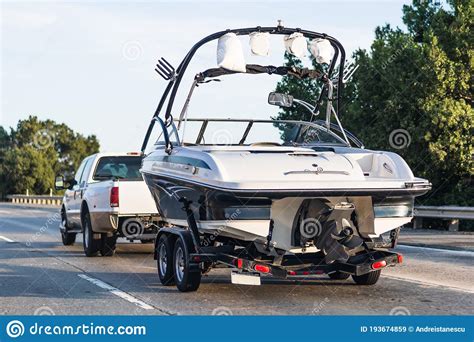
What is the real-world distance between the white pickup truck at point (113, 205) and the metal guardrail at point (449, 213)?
1005cm

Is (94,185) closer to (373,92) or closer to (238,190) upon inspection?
(238,190)

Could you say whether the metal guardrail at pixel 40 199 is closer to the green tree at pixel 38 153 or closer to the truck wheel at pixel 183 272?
the green tree at pixel 38 153

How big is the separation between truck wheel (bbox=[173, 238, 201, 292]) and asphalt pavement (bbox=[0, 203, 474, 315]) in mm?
115

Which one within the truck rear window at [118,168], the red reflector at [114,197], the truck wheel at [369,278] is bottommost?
the truck wheel at [369,278]

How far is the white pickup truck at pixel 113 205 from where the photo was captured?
15.2 meters

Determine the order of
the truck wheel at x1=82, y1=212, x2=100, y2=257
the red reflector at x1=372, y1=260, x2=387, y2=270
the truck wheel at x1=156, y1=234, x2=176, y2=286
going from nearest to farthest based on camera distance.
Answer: the red reflector at x1=372, y1=260, x2=387, y2=270 < the truck wheel at x1=156, y1=234, x2=176, y2=286 < the truck wheel at x1=82, y1=212, x2=100, y2=257

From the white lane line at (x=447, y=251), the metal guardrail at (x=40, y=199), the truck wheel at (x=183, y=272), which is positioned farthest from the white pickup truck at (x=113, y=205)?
the metal guardrail at (x=40, y=199)

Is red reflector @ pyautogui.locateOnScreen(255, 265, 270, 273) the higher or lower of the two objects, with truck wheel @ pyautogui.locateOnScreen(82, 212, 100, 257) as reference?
higher

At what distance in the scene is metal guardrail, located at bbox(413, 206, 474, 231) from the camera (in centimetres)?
2262

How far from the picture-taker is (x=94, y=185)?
16.1 meters

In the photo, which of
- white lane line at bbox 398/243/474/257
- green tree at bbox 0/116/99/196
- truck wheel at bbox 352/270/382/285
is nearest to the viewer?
truck wheel at bbox 352/270/382/285

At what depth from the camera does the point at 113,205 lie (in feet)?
49.8

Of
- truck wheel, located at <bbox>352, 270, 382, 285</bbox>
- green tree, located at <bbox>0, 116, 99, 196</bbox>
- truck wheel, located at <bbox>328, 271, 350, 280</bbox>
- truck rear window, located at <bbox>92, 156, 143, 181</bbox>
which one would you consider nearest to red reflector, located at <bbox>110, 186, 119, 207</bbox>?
truck rear window, located at <bbox>92, 156, 143, 181</bbox>

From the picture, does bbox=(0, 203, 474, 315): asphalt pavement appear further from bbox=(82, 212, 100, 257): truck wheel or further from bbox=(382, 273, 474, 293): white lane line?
bbox=(82, 212, 100, 257): truck wheel
